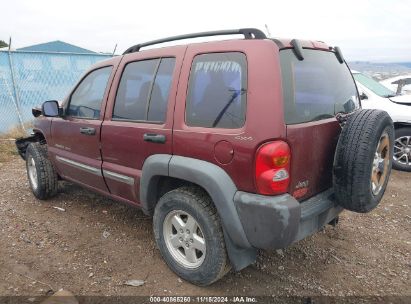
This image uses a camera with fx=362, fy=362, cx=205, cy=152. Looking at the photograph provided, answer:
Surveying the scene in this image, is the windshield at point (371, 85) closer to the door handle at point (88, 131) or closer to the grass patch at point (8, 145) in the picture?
the door handle at point (88, 131)

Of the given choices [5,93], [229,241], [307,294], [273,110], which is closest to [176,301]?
[229,241]

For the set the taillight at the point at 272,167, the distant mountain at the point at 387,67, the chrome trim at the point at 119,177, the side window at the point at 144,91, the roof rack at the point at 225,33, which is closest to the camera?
the taillight at the point at 272,167

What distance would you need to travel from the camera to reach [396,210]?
4.42 meters

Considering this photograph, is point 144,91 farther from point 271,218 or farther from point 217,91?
point 271,218

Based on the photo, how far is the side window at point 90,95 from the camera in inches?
139

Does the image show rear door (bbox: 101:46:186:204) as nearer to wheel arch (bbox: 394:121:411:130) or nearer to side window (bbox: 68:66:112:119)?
side window (bbox: 68:66:112:119)

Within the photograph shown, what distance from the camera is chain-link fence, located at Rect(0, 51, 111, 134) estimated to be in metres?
8.73

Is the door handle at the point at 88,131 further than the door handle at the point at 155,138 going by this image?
Yes

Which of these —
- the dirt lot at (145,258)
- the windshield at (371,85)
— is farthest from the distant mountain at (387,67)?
the dirt lot at (145,258)

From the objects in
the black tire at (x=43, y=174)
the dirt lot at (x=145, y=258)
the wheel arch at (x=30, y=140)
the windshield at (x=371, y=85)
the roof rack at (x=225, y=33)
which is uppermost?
the roof rack at (x=225, y=33)

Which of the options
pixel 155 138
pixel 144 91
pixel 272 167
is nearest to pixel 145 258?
pixel 155 138

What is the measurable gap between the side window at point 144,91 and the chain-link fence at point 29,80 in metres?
5.69

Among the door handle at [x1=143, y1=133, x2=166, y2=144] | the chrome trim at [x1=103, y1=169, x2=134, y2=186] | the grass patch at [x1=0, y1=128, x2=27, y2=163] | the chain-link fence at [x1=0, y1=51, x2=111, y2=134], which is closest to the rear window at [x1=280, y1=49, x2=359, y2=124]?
the door handle at [x1=143, y1=133, x2=166, y2=144]

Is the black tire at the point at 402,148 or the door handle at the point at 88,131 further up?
the door handle at the point at 88,131
